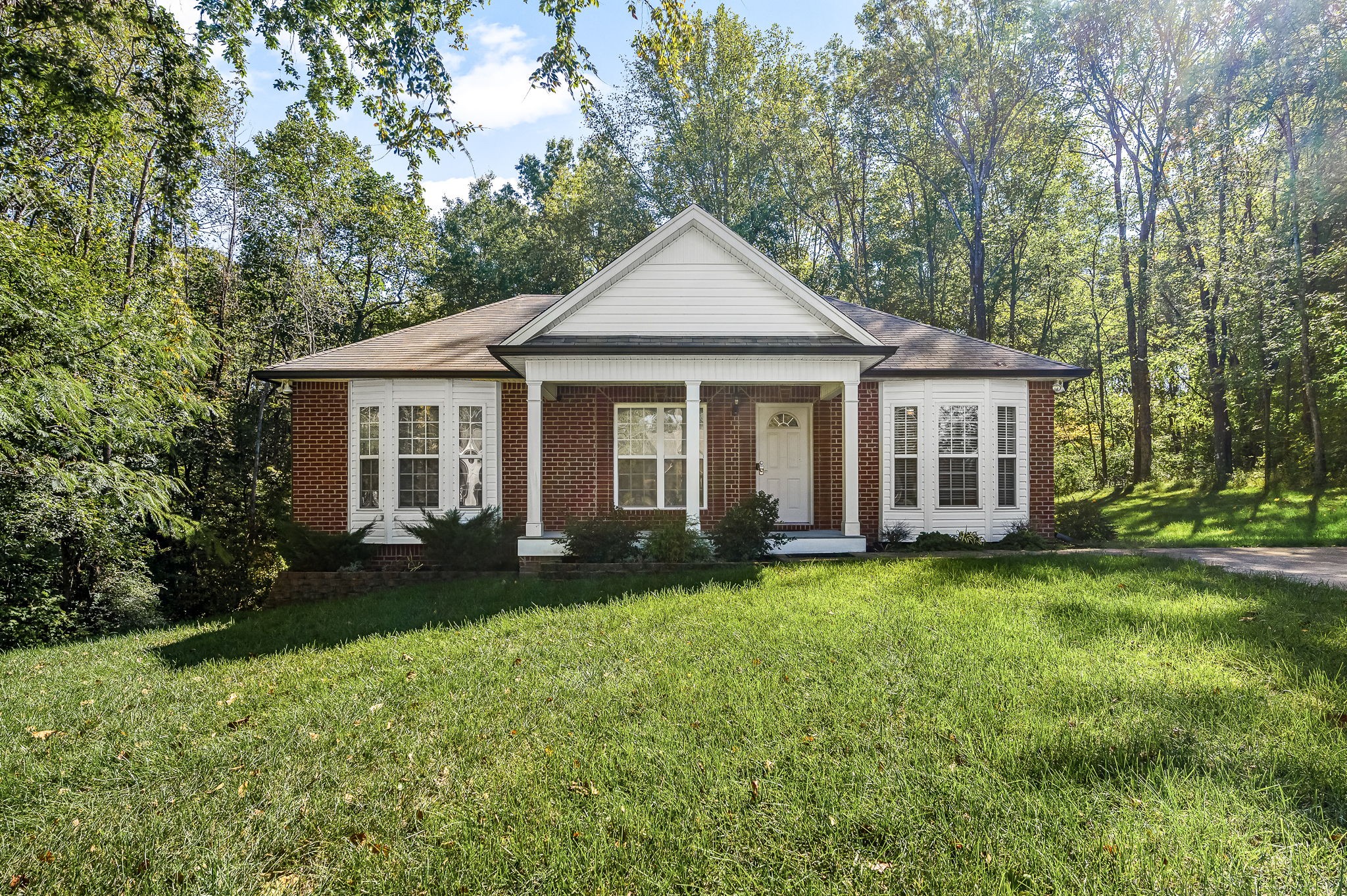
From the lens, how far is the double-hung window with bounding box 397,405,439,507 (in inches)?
463

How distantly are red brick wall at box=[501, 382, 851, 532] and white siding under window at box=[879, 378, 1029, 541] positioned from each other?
0.34m

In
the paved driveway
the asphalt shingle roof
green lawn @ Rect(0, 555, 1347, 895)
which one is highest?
the asphalt shingle roof

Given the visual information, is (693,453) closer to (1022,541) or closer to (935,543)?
(935,543)

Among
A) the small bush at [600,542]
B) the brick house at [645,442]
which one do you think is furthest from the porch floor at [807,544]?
the brick house at [645,442]

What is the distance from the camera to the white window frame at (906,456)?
11.9m

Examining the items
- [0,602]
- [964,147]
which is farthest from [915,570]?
[964,147]

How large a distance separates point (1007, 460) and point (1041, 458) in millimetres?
719

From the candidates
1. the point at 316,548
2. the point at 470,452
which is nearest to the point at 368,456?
the point at 470,452

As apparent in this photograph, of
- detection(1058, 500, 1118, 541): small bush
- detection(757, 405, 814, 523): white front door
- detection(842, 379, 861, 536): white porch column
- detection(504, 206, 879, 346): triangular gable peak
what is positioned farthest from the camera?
detection(757, 405, 814, 523): white front door

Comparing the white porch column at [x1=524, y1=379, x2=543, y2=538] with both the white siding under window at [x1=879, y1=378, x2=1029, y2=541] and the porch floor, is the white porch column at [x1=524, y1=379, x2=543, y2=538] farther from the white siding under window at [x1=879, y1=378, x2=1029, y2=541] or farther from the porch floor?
the white siding under window at [x1=879, y1=378, x2=1029, y2=541]

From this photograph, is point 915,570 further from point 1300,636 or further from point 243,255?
point 243,255

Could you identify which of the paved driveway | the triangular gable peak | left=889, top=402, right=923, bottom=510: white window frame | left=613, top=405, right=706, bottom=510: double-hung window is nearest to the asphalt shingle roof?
the triangular gable peak

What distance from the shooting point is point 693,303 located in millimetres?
10539

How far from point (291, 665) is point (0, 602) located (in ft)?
28.1
